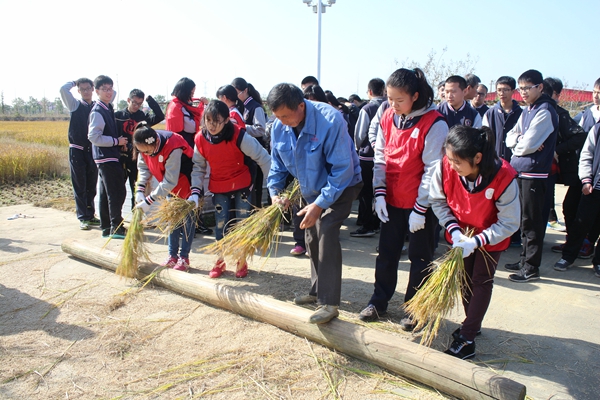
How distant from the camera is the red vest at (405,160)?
3.04 m

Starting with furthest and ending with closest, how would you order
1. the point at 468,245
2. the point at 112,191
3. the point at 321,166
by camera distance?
the point at 112,191 < the point at 321,166 < the point at 468,245

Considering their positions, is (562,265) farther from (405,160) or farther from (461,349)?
(405,160)

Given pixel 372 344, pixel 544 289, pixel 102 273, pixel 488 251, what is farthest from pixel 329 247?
pixel 102 273

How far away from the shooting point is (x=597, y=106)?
5.01m

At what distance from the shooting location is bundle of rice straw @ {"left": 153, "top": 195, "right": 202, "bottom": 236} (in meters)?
4.01

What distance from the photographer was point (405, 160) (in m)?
3.10

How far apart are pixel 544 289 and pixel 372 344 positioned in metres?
2.18

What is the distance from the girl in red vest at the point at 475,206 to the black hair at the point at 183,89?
12.2ft

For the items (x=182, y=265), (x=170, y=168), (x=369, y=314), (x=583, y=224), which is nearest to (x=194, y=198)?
(x=170, y=168)

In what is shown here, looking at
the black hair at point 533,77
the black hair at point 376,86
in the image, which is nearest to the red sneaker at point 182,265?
the black hair at point 376,86

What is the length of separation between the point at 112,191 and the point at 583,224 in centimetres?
539

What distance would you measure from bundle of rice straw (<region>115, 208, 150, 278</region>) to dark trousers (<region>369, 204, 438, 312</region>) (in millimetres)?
2191

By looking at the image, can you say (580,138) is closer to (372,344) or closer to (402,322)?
(402,322)

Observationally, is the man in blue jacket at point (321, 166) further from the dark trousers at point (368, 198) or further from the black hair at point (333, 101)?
the black hair at point (333, 101)
